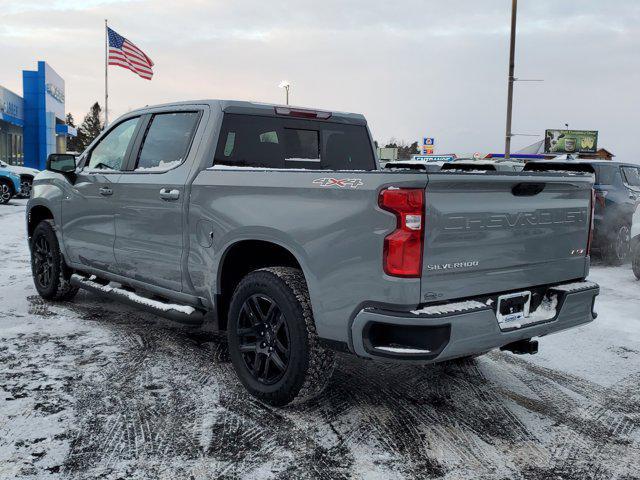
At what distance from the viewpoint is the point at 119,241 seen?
16.8 feet

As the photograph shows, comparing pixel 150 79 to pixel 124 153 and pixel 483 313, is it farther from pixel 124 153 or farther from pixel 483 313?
pixel 483 313

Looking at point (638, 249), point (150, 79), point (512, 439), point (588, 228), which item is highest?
point (150, 79)

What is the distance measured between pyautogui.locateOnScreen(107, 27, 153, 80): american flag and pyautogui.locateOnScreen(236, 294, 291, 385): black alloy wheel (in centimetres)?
2512

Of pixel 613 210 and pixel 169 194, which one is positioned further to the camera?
pixel 613 210

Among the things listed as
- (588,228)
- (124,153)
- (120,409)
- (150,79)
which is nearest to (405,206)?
(588,228)

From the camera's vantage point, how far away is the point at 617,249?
10.4 meters

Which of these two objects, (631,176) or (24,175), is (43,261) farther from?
(24,175)

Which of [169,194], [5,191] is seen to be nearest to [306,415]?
[169,194]

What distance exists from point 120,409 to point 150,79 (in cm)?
2528

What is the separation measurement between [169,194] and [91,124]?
372ft

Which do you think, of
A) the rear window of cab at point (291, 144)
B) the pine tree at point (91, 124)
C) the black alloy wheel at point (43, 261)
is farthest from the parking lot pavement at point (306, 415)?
the pine tree at point (91, 124)

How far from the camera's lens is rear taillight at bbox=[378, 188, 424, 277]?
3.07m

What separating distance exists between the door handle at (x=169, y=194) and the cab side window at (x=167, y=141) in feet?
0.66

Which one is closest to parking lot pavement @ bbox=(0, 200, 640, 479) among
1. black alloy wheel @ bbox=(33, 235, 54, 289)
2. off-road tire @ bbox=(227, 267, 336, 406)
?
off-road tire @ bbox=(227, 267, 336, 406)
